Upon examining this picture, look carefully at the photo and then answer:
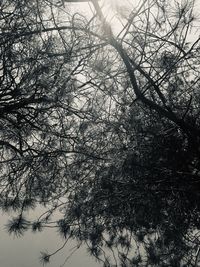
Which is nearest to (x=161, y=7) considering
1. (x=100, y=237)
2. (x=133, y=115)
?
(x=133, y=115)

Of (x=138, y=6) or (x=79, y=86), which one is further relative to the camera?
(x=79, y=86)

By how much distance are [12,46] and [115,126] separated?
1462mm

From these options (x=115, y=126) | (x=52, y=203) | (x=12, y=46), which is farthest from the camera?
(x=52, y=203)

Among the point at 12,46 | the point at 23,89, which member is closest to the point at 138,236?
the point at 23,89

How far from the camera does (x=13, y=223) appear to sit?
467 centimetres

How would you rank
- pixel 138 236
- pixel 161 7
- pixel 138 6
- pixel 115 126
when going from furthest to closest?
pixel 138 236
pixel 115 126
pixel 161 7
pixel 138 6

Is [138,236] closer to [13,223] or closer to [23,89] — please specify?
[13,223]

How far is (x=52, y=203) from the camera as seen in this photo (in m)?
4.96

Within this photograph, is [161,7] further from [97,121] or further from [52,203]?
[52,203]

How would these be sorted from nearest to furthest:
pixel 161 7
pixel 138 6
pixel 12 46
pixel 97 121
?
pixel 138 6, pixel 161 7, pixel 12 46, pixel 97 121

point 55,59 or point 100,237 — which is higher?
point 55,59

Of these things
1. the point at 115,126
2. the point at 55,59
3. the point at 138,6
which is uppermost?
the point at 55,59

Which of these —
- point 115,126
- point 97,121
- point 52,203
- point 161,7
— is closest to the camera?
point 161,7

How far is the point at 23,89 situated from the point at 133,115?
129 centimetres
